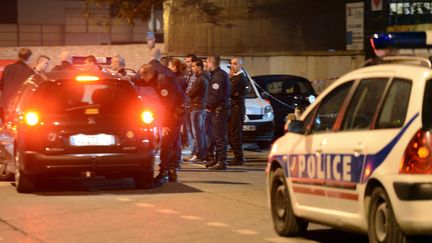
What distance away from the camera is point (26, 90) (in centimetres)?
1420

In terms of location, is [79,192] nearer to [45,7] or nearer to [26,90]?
[26,90]

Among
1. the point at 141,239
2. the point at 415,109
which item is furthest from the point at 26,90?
the point at 415,109

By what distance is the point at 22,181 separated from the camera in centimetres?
1338

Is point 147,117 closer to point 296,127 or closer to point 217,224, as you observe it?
point 217,224

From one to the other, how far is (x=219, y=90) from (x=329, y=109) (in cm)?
757

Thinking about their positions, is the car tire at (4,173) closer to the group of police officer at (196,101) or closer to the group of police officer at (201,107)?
the group of police officer at (196,101)

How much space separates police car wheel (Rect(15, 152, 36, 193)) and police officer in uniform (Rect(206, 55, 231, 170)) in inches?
158

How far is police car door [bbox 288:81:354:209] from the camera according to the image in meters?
9.06

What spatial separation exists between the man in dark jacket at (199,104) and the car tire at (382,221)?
395 inches

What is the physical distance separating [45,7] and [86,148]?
4471 centimetres

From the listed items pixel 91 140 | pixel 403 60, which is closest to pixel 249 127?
pixel 91 140

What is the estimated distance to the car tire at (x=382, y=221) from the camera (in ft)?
25.8

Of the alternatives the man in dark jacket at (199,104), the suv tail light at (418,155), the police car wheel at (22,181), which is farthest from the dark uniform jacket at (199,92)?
the suv tail light at (418,155)

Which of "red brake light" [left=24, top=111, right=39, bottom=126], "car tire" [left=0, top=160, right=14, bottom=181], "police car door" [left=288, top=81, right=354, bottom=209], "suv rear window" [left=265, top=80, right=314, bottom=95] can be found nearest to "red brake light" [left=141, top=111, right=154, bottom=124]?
"red brake light" [left=24, top=111, right=39, bottom=126]
